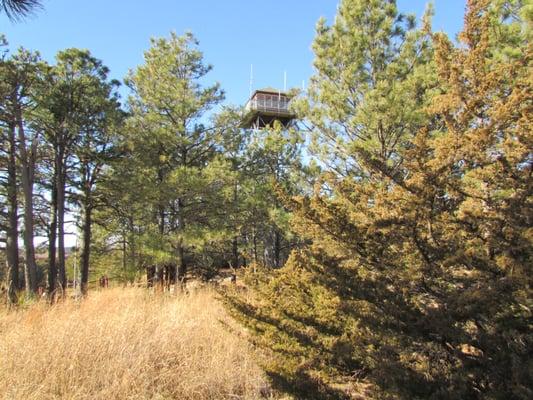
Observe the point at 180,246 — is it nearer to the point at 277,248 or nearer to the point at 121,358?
the point at 277,248

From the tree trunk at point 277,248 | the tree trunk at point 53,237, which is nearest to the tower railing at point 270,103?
the tree trunk at point 277,248

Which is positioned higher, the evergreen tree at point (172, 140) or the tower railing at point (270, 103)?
the tower railing at point (270, 103)

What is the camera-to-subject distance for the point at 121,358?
333 cm

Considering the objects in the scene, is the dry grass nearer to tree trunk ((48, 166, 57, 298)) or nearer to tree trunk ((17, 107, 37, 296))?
tree trunk ((17, 107, 37, 296))

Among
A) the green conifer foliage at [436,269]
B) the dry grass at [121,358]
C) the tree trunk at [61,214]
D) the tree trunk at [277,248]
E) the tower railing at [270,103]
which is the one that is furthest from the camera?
the tree trunk at [277,248]

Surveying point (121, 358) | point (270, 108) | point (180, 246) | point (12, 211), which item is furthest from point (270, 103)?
point (121, 358)

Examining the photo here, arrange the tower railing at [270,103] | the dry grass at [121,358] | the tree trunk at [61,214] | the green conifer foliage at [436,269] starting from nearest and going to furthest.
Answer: the green conifer foliage at [436,269] → the dry grass at [121,358] → the tree trunk at [61,214] → the tower railing at [270,103]

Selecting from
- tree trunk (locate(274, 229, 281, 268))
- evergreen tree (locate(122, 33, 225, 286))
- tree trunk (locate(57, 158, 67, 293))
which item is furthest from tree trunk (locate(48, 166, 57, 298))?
tree trunk (locate(274, 229, 281, 268))

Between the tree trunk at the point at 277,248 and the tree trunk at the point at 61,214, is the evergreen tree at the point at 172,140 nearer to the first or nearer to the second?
the tree trunk at the point at 61,214

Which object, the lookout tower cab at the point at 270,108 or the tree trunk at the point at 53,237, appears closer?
the tree trunk at the point at 53,237

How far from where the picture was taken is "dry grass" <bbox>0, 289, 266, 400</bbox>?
3.02 metres

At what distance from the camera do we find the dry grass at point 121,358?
302cm

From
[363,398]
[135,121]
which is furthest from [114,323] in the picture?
[135,121]

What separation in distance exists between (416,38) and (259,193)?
631cm
